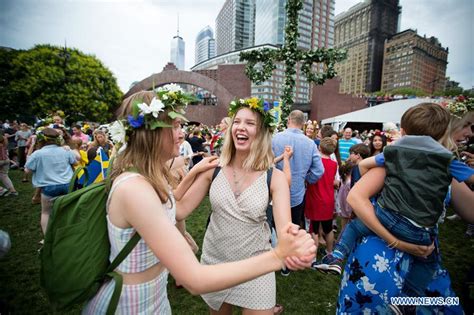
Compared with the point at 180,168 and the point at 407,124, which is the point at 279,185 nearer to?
the point at 407,124

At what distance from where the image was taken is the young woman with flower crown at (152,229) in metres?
0.97

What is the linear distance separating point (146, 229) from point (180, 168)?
2.69m

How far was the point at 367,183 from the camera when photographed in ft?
5.78

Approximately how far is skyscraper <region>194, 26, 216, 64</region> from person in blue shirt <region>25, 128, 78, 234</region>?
174m

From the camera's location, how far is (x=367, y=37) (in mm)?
98562

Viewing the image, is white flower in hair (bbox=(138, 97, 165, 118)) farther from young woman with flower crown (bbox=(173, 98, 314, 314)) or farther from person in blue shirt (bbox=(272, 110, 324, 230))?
person in blue shirt (bbox=(272, 110, 324, 230))

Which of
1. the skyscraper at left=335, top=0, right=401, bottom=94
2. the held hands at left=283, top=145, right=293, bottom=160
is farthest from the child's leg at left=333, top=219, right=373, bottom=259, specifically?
the skyscraper at left=335, top=0, right=401, bottom=94

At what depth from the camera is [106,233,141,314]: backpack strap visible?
1191mm

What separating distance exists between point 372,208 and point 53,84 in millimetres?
34211

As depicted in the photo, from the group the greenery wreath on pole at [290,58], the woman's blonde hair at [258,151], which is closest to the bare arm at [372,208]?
the woman's blonde hair at [258,151]

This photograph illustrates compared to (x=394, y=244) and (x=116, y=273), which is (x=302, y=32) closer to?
(x=394, y=244)

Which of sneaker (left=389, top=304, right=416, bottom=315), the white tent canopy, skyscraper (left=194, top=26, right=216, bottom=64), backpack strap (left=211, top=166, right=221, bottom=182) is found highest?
skyscraper (left=194, top=26, right=216, bottom=64)

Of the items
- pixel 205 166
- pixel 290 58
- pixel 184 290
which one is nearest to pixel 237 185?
pixel 205 166

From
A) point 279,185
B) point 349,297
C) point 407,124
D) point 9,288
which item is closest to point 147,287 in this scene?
point 279,185
